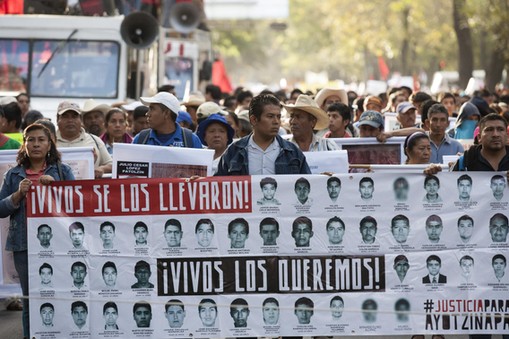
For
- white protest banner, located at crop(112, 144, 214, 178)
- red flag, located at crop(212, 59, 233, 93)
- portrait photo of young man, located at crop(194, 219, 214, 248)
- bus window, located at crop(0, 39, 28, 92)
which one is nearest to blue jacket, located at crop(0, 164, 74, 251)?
white protest banner, located at crop(112, 144, 214, 178)

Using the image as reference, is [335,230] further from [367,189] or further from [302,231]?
[367,189]

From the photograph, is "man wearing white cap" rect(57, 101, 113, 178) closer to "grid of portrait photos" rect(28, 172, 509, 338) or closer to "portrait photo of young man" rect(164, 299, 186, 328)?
"grid of portrait photos" rect(28, 172, 509, 338)

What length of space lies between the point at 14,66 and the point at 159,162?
1021 cm

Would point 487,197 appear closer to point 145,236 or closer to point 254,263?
point 254,263

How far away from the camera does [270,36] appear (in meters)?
137

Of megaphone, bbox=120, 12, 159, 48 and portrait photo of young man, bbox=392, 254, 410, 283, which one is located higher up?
megaphone, bbox=120, 12, 159, 48

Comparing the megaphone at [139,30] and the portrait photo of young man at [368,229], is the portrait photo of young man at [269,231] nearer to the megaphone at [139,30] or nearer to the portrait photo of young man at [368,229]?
the portrait photo of young man at [368,229]

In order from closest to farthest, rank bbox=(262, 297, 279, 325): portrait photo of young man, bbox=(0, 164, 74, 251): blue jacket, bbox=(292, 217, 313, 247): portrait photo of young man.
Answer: bbox=(262, 297, 279, 325): portrait photo of young man < bbox=(292, 217, 313, 247): portrait photo of young man < bbox=(0, 164, 74, 251): blue jacket

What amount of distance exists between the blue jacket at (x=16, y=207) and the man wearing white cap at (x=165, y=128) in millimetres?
862

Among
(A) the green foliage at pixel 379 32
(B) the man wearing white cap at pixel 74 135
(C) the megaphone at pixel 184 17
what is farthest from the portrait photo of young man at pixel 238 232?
(A) the green foliage at pixel 379 32

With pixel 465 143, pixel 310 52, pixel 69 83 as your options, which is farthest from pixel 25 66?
pixel 310 52

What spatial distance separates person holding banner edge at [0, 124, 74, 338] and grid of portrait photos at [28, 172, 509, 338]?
450 millimetres

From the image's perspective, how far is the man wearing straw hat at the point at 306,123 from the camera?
387 inches

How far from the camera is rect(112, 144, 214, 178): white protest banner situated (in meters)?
9.17
